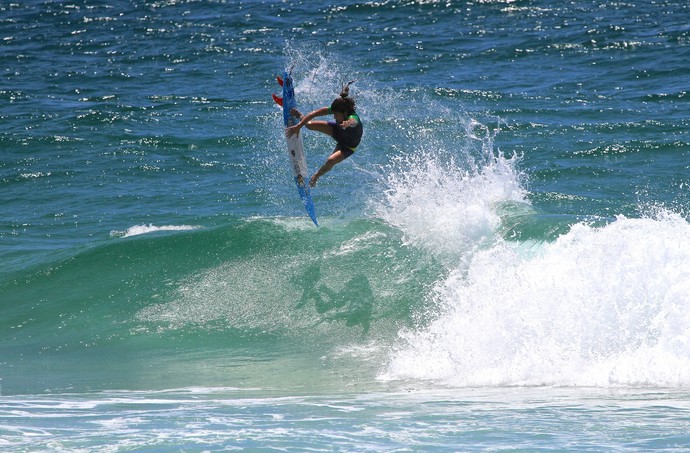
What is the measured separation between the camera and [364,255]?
11352 mm

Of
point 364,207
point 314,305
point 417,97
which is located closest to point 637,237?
point 314,305

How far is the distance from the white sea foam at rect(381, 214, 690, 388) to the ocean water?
0.02 metres

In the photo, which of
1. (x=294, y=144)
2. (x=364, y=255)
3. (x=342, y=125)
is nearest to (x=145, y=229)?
(x=294, y=144)

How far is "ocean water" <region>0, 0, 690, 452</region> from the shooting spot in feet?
23.2

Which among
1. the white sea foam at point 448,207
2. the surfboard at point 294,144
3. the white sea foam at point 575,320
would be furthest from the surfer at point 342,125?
the white sea foam at point 575,320

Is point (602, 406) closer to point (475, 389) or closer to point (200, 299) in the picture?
point (475, 389)

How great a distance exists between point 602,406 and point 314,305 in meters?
4.30

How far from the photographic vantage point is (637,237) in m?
9.23

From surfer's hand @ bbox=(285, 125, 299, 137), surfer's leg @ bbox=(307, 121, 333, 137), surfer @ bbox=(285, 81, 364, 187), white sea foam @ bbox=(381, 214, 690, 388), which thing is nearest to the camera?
white sea foam @ bbox=(381, 214, 690, 388)

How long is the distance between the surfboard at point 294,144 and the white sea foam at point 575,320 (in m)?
2.69

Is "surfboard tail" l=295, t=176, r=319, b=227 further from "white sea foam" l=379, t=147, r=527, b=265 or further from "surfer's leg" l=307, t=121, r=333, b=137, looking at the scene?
"surfer's leg" l=307, t=121, r=333, b=137

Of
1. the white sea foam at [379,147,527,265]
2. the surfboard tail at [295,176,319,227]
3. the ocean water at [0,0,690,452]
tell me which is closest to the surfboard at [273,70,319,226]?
the surfboard tail at [295,176,319,227]

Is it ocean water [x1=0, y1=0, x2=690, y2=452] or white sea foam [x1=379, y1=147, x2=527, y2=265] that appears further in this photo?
white sea foam [x1=379, y1=147, x2=527, y2=265]

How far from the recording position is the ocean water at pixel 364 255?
7070mm
